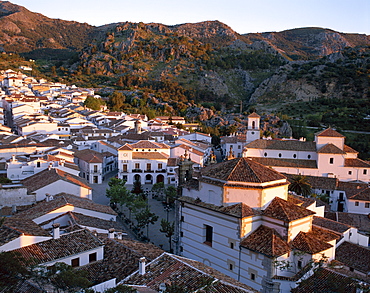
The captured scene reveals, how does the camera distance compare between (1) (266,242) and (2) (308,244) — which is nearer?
(1) (266,242)

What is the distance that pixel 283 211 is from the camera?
1381 cm

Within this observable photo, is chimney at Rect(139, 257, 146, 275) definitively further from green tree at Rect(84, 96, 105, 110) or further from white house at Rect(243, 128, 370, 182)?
green tree at Rect(84, 96, 105, 110)

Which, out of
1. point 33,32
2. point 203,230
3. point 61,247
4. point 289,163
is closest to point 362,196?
point 289,163

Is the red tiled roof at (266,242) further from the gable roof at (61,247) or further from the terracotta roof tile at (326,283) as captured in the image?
the gable roof at (61,247)

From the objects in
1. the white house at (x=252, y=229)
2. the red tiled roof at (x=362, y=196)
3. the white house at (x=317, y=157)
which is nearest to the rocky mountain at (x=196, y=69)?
the white house at (x=317, y=157)

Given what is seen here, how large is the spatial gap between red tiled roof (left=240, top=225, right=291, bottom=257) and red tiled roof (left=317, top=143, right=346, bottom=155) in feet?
79.8

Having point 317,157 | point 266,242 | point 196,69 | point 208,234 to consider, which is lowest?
point 317,157

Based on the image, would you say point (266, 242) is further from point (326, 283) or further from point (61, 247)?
point (61, 247)

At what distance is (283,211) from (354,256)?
6364 millimetres

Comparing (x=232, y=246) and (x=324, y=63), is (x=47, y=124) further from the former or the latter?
(x=324, y=63)

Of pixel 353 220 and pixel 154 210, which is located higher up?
pixel 353 220

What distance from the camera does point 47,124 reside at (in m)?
47.6

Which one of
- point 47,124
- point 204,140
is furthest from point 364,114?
point 47,124

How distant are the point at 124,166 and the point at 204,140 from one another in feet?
56.5
